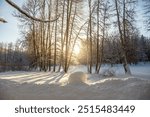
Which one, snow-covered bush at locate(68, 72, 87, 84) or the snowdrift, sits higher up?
snow-covered bush at locate(68, 72, 87, 84)

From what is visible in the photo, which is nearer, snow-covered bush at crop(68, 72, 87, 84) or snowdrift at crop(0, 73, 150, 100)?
snowdrift at crop(0, 73, 150, 100)

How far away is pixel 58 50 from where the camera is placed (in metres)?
22.7

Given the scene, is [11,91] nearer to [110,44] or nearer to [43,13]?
Result: [43,13]

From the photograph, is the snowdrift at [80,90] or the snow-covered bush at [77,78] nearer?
the snowdrift at [80,90]

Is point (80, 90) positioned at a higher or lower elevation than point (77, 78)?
lower

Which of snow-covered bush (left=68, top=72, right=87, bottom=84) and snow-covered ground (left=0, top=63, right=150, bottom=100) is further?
snow-covered bush (left=68, top=72, right=87, bottom=84)

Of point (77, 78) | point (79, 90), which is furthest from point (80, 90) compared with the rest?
point (77, 78)

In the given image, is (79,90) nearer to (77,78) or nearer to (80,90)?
(80,90)

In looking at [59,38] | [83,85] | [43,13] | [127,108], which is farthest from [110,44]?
[127,108]

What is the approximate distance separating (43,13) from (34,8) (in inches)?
44.6

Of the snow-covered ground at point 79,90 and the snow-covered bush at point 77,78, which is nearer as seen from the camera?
the snow-covered ground at point 79,90

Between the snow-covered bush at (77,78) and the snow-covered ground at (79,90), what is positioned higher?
the snow-covered bush at (77,78)

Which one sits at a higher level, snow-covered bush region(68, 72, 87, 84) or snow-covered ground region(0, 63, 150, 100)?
snow-covered bush region(68, 72, 87, 84)

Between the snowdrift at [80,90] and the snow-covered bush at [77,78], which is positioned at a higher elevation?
the snow-covered bush at [77,78]
